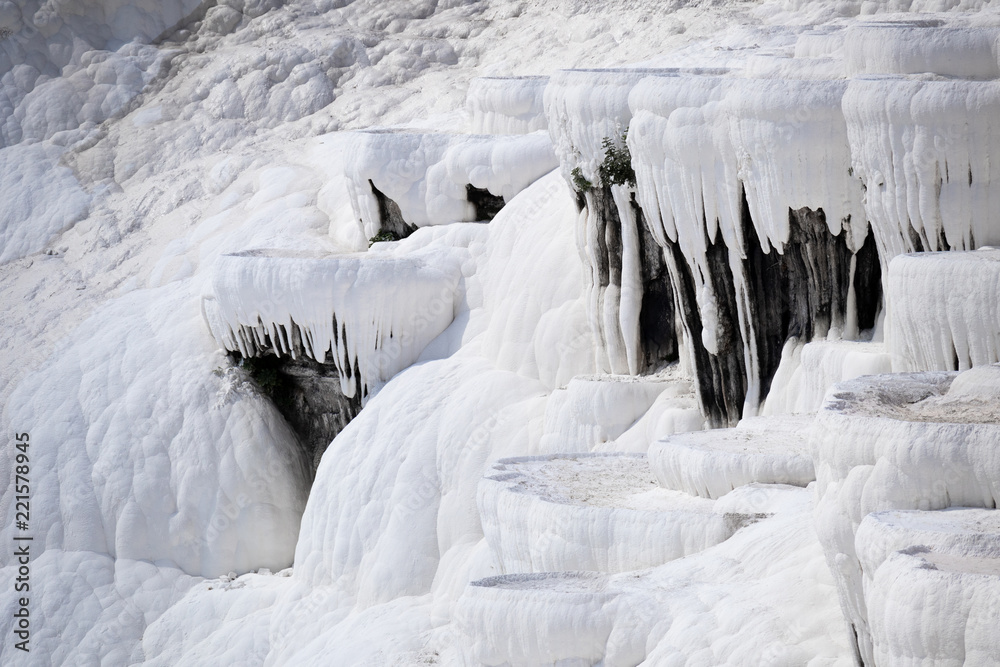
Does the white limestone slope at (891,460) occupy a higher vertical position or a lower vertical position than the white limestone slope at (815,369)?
higher

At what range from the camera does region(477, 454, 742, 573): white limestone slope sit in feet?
29.0

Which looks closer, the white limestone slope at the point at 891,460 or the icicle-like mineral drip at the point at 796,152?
the white limestone slope at the point at 891,460

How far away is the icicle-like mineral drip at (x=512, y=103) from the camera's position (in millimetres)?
18719

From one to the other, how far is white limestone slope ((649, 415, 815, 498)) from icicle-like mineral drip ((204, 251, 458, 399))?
729 cm

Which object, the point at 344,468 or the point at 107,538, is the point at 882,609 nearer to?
the point at 344,468

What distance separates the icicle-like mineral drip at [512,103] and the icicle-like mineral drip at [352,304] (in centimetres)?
289

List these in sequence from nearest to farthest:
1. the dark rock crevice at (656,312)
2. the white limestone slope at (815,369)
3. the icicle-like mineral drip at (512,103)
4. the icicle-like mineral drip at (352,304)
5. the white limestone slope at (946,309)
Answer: the white limestone slope at (946,309)
the white limestone slope at (815,369)
the dark rock crevice at (656,312)
the icicle-like mineral drip at (352,304)
the icicle-like mineral drip at (512,103)

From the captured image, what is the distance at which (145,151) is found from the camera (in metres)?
25.3

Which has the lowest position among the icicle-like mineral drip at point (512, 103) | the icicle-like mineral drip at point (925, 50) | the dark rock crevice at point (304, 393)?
the dark rock crevice at point (304, 393)

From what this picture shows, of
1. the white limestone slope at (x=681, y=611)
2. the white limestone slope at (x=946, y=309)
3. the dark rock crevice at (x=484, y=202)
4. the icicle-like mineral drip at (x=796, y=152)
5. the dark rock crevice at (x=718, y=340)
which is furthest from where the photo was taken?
the dark rock crevice at (x=484, y=202)

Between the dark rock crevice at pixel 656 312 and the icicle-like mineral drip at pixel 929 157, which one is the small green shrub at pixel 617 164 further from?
the icicle-like mineral drip at pixel 929 157
